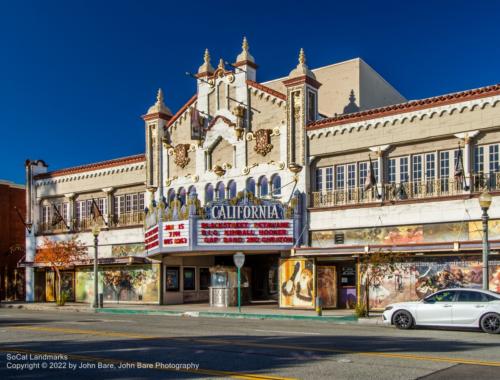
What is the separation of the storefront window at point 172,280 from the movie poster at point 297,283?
865 centimetres

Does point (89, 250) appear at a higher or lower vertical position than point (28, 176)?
lower

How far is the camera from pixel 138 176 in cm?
4166

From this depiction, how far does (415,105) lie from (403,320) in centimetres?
1198

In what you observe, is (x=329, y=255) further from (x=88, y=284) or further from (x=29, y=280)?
(x=29, y=280)

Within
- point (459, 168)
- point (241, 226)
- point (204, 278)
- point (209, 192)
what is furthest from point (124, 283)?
point (459, 168)

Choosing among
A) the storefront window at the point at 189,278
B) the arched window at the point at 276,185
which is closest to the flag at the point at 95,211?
the storefront window at the point at 189,278

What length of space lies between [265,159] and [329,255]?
22.7 feet

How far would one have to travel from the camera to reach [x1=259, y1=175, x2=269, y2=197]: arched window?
35.1m

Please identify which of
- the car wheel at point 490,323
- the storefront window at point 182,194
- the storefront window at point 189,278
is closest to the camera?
the car wheel at point 490,323

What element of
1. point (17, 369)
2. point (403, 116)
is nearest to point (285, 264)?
point (403, 116)

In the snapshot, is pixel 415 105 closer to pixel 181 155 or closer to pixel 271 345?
pixel 181 155

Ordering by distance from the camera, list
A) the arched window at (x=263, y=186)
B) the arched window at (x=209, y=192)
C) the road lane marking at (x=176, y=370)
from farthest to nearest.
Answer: the arched window at (x=209, y=192)
the arched window at (x=263, y=186)
the road lane marking at (x=176, y=370)

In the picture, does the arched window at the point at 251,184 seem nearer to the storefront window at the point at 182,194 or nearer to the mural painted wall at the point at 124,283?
the storefront window at the point at 182,194

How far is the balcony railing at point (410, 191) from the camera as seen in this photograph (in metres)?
28.1
